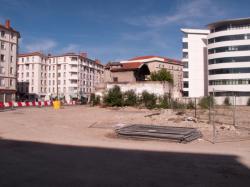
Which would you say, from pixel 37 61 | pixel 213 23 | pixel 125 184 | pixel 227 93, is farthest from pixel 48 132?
pixel 37 61

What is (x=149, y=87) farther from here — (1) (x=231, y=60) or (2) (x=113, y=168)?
(2) (x=113, y=168)

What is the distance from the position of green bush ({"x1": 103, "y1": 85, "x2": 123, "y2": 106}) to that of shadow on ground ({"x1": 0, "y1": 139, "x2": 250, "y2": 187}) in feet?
101

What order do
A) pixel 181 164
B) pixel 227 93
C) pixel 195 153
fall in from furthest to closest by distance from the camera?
pixel 227 93 → pixel 195 153 → pixel 181 164

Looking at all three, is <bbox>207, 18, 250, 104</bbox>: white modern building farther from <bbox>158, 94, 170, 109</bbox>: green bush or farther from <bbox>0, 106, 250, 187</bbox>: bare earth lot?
<bbox>0, 106, 250, 187</bbox>: bare earth lot

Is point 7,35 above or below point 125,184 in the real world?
above

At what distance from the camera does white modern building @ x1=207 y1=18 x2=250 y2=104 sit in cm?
6256

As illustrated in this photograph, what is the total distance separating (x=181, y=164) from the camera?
8.65m

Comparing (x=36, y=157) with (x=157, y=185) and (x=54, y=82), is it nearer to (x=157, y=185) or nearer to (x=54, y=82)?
(x=157, y=185)

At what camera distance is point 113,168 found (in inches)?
317

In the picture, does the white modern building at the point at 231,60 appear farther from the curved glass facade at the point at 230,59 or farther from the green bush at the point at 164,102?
the green bush at the point at 164,102

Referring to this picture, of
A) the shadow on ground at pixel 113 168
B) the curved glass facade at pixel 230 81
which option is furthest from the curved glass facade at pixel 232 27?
the shadow on ground at pixel 113 168

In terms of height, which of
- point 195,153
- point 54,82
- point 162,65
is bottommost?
point 195,153

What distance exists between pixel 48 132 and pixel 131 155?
7.56 meters

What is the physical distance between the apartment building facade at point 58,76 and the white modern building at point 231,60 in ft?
150
